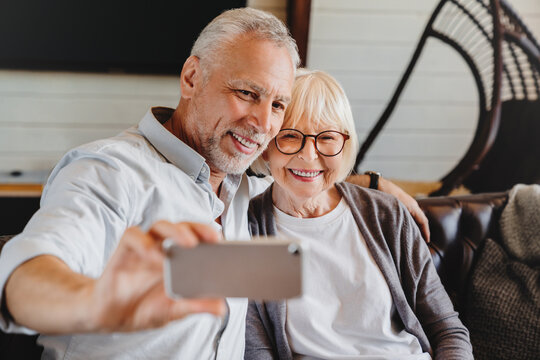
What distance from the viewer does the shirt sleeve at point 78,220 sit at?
0.58 meters

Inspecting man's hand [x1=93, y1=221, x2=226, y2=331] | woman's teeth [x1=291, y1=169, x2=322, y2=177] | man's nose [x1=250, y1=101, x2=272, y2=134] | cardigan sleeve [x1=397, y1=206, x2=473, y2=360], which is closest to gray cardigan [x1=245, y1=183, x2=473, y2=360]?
cardigan sleeve [x1=397, y1=206, x2=473, y2=360]

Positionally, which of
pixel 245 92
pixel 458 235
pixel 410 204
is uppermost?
pixel 245 92

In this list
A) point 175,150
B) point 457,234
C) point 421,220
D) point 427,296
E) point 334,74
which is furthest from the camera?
point 334,74

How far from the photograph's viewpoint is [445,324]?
43.6 inches

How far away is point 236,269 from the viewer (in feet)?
1.51

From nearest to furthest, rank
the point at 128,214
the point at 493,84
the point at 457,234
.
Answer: the point at 128,214 < the point at 457,234 < the point at 493,84

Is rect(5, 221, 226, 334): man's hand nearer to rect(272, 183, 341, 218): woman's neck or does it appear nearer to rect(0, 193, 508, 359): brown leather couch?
rect(272, 183, 341, 218): woman's neck

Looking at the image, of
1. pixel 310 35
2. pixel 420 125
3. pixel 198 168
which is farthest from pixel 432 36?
pixel 198 168

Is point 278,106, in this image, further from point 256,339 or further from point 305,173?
point 256,339

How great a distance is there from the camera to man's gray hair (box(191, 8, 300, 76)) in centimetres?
103

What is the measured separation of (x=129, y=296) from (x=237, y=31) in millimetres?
728

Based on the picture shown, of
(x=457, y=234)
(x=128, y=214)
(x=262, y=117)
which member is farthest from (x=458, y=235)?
(x=128, y=214)

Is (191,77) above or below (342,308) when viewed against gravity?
above

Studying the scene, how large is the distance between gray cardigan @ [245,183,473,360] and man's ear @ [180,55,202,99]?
1.14 feet
